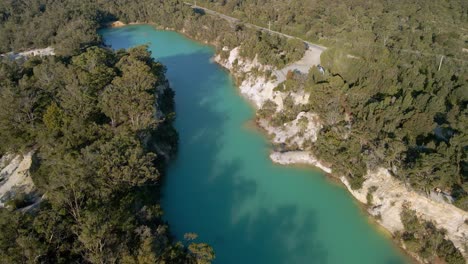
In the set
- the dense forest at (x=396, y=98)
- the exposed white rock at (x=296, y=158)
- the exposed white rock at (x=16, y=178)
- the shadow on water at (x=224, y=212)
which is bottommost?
the shadow on water at (x=224, y=212)

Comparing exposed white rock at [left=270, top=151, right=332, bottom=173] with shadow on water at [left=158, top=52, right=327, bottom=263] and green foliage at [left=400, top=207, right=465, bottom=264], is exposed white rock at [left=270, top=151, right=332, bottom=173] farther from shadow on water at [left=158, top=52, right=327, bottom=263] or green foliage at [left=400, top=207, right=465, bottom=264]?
green foliage at [left=400, top=207, right=465, bottom=264]

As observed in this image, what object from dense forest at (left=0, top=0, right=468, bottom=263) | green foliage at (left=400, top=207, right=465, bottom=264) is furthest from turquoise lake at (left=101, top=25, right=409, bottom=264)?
dense forest at (left=0, top=0, right=468, bottom=263)

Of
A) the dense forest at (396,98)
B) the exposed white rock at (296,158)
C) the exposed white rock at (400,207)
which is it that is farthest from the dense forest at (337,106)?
the exposed white rock at (296,158)

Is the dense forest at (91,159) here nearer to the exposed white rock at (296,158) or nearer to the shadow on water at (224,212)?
the shadow on water at (224,212)

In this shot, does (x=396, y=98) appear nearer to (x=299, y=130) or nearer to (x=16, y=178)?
(x=299, y=130)

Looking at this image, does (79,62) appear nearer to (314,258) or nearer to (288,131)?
(288,131)
